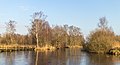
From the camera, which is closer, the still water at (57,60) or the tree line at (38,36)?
the still water at (57,60)

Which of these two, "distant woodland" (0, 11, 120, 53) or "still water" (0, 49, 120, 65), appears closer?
"still water" (0, 49, 120, 65)

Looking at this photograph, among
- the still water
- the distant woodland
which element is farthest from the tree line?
the still water

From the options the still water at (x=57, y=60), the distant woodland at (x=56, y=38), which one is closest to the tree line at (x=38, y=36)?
the distant woodland at (x=56, y=38)

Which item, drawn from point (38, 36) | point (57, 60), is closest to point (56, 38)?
point (38, 36)

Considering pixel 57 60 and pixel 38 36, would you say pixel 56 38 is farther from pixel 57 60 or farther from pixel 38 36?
pixel 57 60

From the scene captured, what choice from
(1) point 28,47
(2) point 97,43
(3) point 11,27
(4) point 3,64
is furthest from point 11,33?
(4) point 3,64

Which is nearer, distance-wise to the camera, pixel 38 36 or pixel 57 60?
pixel 57 60

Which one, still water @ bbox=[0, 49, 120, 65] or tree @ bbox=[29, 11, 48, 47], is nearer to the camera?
still water @ bbox=[0, 49, 120, 65]

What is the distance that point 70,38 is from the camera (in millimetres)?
111375

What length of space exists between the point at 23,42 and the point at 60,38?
13397mm

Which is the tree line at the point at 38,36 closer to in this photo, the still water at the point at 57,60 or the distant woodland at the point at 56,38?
the distant woodland at the point at 56,38

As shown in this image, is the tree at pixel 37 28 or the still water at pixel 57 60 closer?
the still water at pixel 57 60

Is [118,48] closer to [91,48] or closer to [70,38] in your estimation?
[91,48]

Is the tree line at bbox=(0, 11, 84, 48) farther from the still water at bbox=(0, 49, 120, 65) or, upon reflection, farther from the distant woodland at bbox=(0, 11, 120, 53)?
the still water at bbox=(0, 49, 120, 65)
